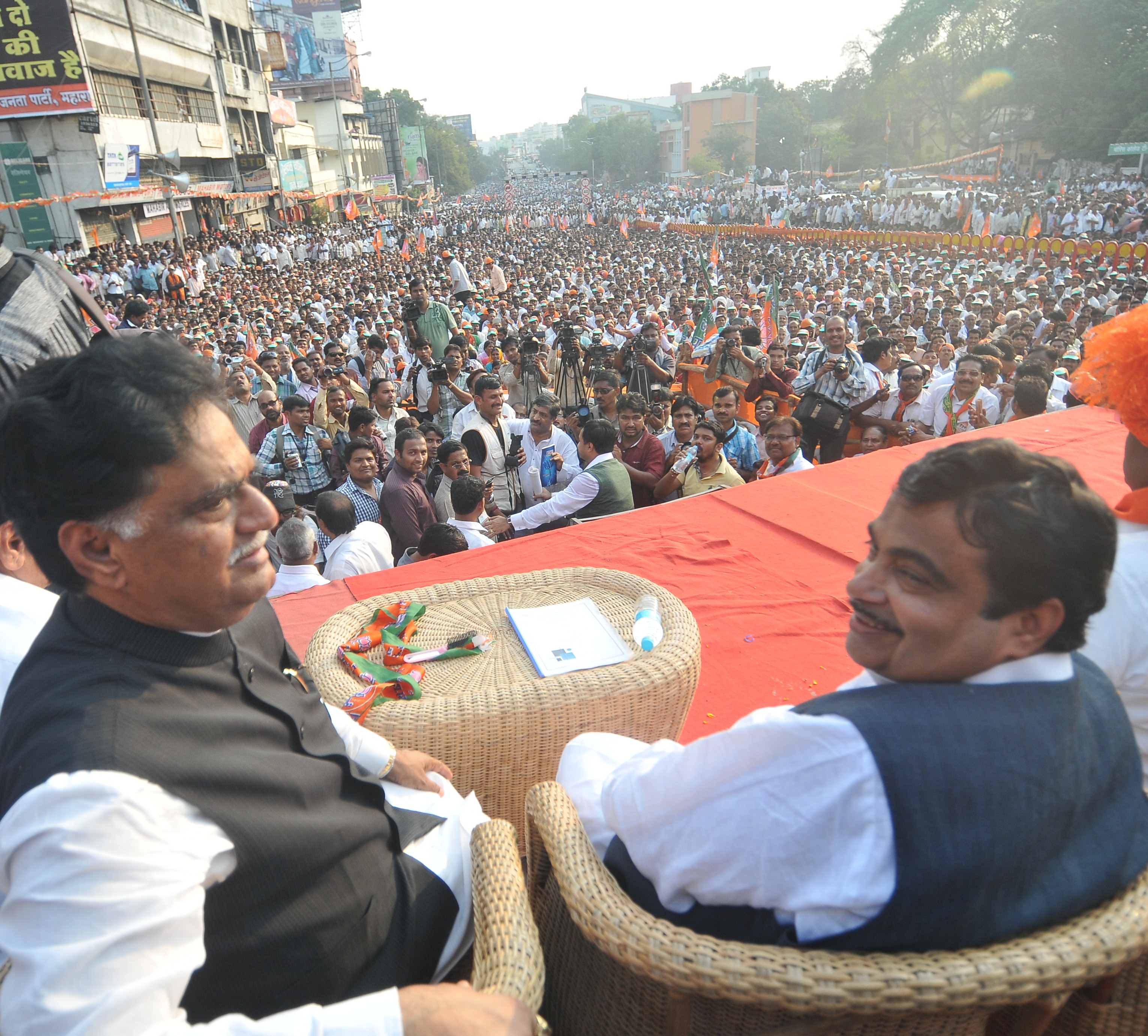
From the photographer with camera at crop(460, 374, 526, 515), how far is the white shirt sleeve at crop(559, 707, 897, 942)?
15.1 ft

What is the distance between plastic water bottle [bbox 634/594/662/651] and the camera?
2.24 metres

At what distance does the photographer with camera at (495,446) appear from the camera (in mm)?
5781

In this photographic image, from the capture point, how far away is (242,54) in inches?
1423

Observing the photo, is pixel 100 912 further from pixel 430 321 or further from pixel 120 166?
pixel 120 166

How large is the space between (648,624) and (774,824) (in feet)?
4.03

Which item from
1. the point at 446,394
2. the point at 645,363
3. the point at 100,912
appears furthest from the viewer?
the point at 645,363

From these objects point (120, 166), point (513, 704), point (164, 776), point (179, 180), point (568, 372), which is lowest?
point (568, 372)

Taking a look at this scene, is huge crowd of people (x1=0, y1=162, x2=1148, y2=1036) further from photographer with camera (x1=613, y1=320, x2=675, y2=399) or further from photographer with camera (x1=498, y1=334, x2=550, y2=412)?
photographer with camera (x1=498, y1=334, x2=550, y2=412)

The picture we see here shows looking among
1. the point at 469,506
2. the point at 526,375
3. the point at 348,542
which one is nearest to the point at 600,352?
the point at 526,375

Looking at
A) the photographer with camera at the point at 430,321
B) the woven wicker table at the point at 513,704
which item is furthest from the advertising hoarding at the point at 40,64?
the woven wicker table at the point at 513,704

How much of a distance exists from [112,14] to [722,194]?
34.4 meters

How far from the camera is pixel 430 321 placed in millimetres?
10164

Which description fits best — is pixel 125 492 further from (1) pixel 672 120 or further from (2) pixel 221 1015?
(1) pixel 672 120

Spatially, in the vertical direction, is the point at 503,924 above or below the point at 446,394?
above
